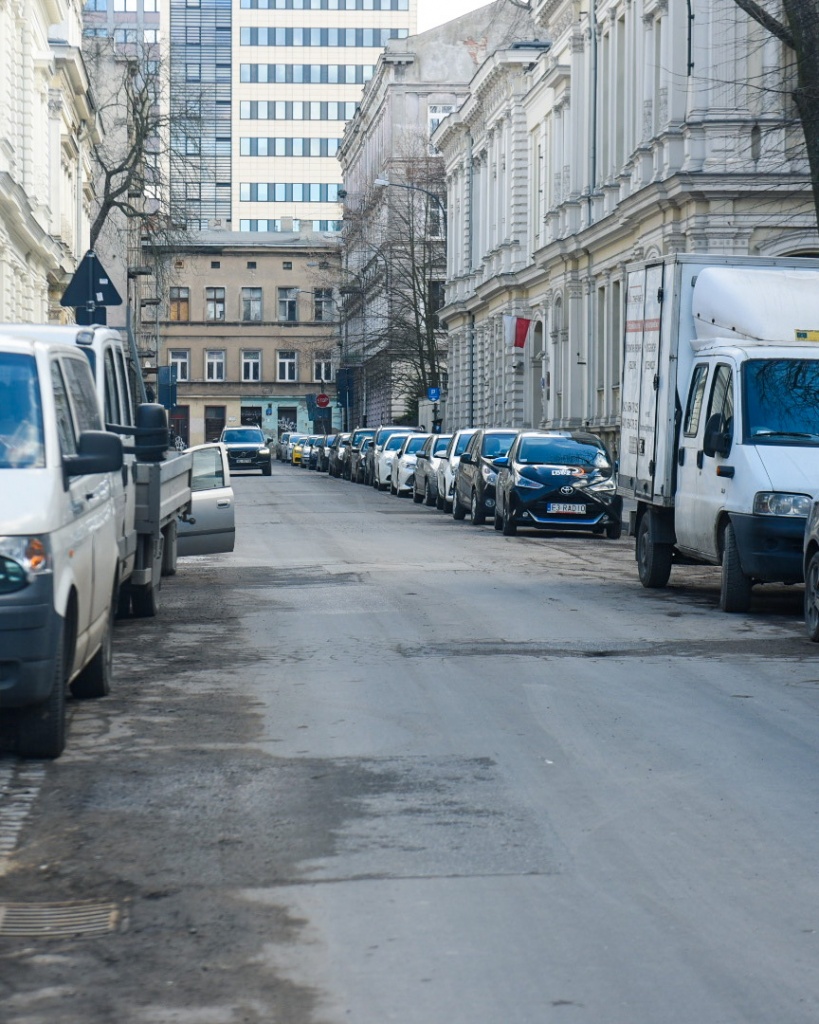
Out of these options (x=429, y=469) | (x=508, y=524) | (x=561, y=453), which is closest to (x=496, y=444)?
(x=561, y=453)

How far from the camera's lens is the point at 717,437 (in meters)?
15.1

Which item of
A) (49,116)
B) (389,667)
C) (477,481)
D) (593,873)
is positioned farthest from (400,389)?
(593,873)

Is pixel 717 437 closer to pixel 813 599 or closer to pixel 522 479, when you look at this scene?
pixel 813 599

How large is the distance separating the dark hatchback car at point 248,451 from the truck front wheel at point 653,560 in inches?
1811

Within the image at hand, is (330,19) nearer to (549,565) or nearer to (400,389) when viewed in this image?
(400,389)

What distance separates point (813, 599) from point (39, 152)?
4053 cm

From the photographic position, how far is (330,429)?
11862cm

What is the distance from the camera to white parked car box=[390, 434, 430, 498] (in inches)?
1752

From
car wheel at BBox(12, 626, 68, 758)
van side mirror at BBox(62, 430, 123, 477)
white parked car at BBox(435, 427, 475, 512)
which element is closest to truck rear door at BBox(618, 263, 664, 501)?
van side mirror at BBox(62, 430, 123, 477)

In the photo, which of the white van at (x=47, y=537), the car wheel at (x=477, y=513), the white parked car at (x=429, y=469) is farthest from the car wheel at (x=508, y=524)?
the white van at (x=47, y=537)

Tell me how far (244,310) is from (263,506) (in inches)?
3173

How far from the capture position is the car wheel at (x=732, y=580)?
14773mm

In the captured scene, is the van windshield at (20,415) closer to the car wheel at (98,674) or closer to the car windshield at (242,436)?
the car wheel at (98,674)

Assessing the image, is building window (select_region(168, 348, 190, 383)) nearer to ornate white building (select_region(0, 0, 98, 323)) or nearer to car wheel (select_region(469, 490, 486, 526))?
ornate white building (select_region(0, 0, 98, 323))
